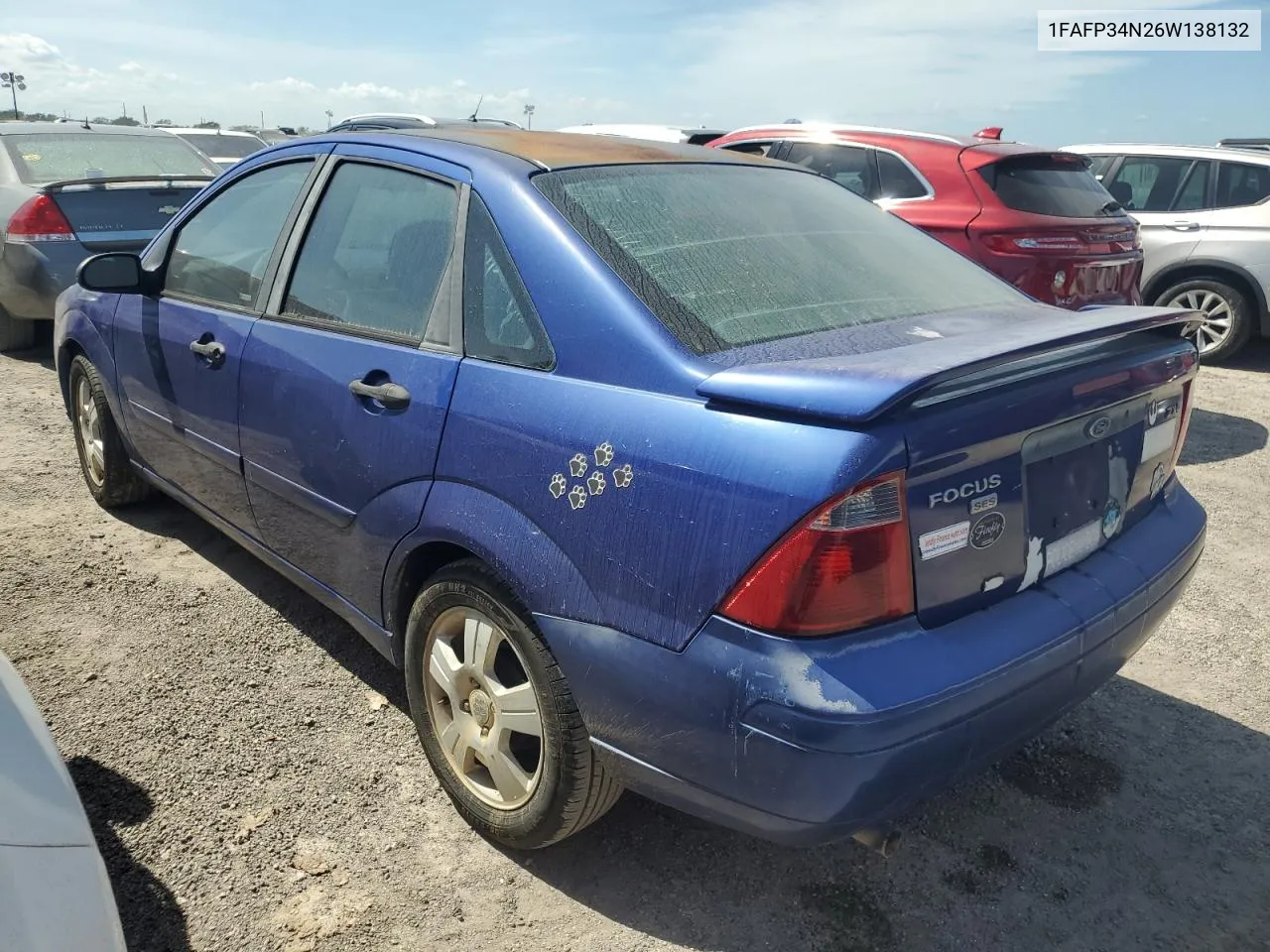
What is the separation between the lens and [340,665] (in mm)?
3223

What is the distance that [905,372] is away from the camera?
1.71 metres

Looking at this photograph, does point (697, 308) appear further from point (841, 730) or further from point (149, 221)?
point (149, 221)

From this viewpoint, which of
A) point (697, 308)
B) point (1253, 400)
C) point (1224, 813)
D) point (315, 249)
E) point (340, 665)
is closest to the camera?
point (697, 308)

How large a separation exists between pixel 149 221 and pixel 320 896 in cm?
570

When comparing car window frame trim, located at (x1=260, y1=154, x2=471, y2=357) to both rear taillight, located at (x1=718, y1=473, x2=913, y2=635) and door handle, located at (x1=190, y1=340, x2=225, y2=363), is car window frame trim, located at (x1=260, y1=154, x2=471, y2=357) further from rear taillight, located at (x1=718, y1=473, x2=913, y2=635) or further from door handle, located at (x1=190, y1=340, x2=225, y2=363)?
rear taillight, located at (x1=718, y1=473, x2=913, y2=635)

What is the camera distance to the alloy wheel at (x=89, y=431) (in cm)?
Answer: 422

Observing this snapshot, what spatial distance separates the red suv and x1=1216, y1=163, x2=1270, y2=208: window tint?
261 cm

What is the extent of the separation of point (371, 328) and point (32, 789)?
1.36 meters

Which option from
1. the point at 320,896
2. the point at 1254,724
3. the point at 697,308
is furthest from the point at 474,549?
the point at 1254,724

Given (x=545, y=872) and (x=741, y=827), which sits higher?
Result: (x=741, y=827)

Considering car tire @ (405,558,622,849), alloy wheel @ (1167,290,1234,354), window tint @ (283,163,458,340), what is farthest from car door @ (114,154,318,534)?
alloy wheel @ (1167,290,1234,354)

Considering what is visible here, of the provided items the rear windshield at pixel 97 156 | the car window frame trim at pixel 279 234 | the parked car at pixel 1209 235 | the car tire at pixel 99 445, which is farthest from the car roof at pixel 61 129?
A: the parked car at pixel 1209 235

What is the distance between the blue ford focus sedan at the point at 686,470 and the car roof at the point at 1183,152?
6.62 meters

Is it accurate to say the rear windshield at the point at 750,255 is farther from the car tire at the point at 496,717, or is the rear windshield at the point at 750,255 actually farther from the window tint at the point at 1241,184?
the window tint at the point at 1241,184
